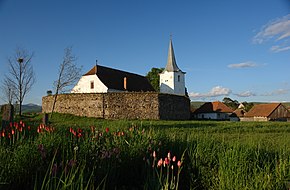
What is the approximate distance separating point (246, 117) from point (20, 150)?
60.5 m

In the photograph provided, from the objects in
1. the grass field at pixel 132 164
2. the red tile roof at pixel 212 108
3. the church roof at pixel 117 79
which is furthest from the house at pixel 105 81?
the grass field at pixel 132 164

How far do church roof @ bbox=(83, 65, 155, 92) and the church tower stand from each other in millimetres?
8164

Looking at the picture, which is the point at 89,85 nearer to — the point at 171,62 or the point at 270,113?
the point at 171,62

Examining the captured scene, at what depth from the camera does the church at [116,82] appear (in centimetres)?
4272

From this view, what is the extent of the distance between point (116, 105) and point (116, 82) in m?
12.7

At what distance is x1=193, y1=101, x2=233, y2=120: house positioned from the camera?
60.3m

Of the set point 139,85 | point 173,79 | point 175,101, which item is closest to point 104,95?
point 175,101

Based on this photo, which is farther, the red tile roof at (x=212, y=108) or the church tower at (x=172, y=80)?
the red tile roof at (x=212, y=108)

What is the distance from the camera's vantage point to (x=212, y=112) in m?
60.2

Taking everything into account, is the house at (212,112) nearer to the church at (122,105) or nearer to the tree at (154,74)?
the tree at (154,74)

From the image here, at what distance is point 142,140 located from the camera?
5.35 metres

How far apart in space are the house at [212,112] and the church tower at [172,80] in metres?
5.88

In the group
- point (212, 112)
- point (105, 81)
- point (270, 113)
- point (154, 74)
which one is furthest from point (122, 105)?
point (270, 113)

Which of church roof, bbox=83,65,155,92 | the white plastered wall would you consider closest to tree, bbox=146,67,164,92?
church roof, bbox=83,65,155,92
